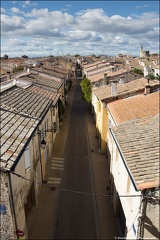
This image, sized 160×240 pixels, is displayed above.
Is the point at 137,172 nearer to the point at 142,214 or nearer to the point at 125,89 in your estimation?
the point at 142,214

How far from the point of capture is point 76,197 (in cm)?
1809

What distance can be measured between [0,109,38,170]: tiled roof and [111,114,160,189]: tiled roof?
530cm

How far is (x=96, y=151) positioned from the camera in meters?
26.2

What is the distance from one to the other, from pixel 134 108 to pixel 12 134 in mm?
10580

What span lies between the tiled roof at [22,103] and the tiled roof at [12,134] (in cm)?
131

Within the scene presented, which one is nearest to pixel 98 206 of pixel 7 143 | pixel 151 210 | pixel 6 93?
pixel 151 210

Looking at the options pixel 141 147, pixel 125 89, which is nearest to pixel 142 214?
pixel 141 147

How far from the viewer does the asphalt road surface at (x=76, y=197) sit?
1475cm

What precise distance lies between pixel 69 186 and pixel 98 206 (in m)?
3.46

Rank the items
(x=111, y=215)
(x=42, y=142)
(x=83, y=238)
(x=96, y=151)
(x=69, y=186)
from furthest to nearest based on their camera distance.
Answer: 1. (x=96, y=151)
2. (x=69, y=186)
3. (x=42, y=142)
4. (x=111, y=215)
5. (x=83, y=238)

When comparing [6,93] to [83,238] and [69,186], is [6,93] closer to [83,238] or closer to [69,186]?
[69,186]

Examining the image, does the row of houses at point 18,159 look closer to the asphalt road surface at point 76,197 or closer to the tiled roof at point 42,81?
the asphalt road surface at point 76,197

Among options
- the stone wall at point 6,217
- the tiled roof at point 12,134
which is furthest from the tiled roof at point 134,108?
the stone wall at point 6,217

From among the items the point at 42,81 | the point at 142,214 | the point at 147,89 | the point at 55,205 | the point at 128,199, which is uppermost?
the point at 42,81
